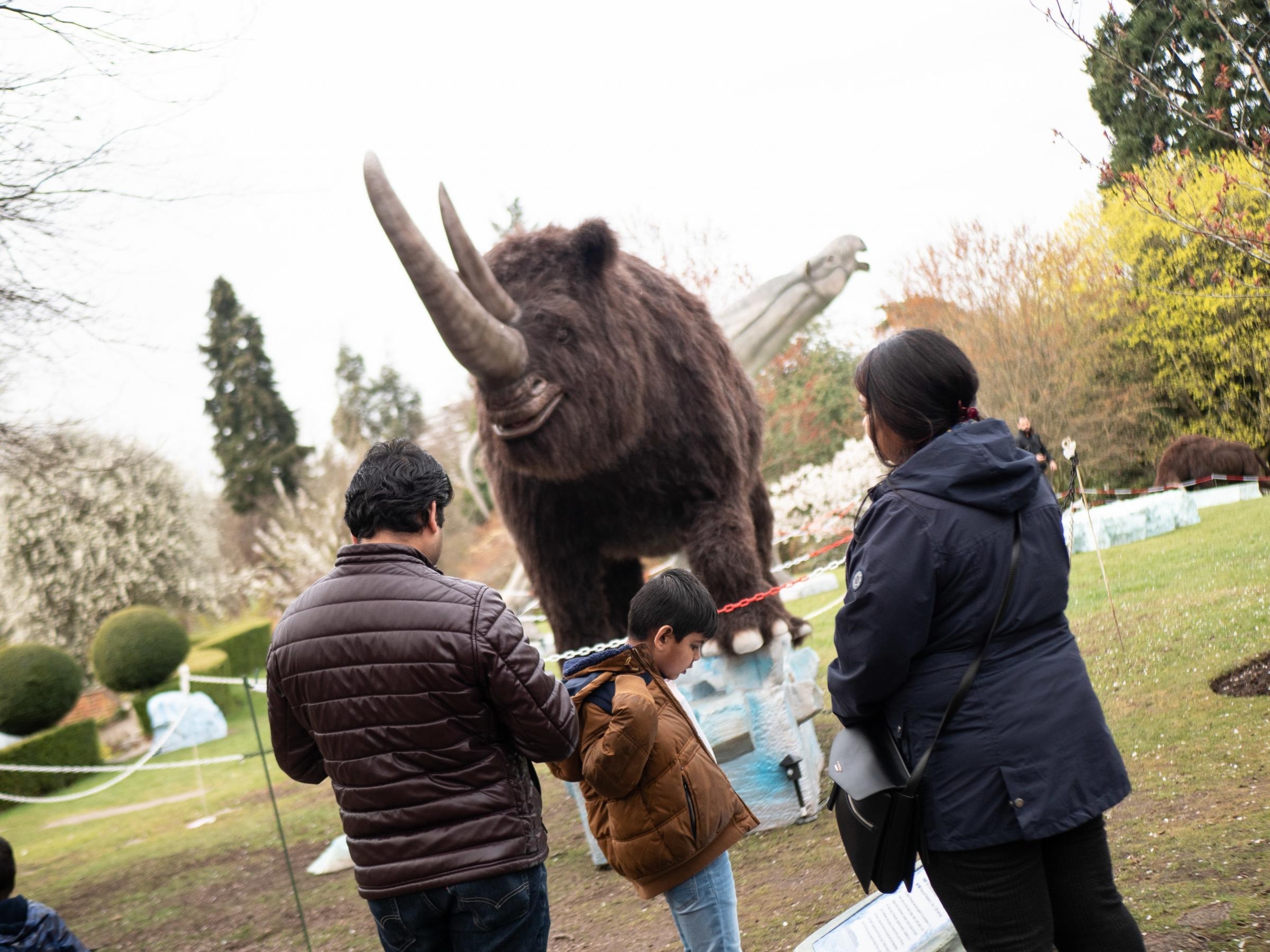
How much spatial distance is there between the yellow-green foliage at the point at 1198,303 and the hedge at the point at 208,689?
42.1 feet

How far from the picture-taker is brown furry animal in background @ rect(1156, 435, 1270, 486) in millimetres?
8711

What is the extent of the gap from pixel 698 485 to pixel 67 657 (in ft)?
39.2

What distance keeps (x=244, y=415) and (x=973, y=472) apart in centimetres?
2700

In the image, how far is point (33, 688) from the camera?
12.3 meters

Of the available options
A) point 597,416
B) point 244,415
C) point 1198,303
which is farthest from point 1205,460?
point 244,415

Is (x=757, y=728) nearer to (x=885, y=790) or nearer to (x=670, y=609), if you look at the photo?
(x=670, y=609)

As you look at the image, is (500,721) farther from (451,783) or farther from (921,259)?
(921,259)

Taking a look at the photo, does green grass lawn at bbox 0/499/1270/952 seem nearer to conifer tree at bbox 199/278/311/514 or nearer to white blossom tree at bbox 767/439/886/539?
white blossom tree at bbox 767/439/886/539

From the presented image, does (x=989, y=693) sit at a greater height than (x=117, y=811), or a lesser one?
greater

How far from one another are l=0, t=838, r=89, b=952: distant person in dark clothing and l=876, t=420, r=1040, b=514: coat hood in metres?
2.53

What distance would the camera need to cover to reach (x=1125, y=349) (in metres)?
9.40

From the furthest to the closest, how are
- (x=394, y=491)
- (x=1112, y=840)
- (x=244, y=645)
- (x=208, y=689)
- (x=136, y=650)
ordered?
(x=244, y=645)
(x=208, y=689)
(x=136, y=650)
(x=1112, y=840)
(x=394, y=491)

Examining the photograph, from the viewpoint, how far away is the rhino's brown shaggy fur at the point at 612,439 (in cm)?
371

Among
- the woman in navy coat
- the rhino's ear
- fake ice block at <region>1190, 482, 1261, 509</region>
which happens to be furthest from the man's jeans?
fake ice block at <region>1190, 482, 1261, 509</region>
